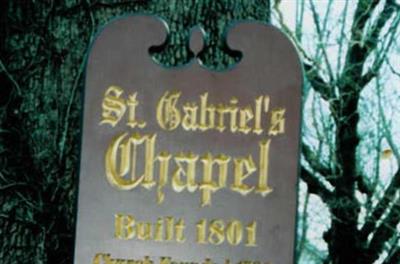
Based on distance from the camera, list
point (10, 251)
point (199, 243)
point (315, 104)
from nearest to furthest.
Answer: point (199, 243)
point (10, 251)
point (315, 104)

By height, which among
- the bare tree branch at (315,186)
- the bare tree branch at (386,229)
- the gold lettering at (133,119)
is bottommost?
the bare tree branch at (386,229)

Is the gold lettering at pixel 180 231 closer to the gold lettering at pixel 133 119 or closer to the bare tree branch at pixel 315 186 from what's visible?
the gold lettering at pixel 133 119

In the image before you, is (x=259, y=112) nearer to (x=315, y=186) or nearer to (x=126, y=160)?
(x=126, y=160)

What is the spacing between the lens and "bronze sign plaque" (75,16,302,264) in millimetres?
2164

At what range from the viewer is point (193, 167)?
2182 mm

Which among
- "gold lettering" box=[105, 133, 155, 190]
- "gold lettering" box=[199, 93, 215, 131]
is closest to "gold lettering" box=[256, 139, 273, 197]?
"gold lettering" box=[199, 93, 215, 131]

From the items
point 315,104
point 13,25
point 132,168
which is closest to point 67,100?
point 13,25

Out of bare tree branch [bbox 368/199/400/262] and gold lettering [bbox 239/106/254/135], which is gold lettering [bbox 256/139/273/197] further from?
bare tree branch [bbox 368/199/400/262]

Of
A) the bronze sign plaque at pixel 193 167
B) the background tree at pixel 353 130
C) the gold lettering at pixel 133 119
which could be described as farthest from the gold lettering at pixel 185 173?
the background tree at pixel 353 130

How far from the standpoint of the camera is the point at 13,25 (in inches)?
123

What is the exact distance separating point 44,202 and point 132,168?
1.12 meters

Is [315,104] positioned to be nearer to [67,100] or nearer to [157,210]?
[67,100]

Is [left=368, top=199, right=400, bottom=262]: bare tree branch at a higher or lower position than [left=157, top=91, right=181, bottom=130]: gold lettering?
lower

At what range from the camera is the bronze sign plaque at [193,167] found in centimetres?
216
